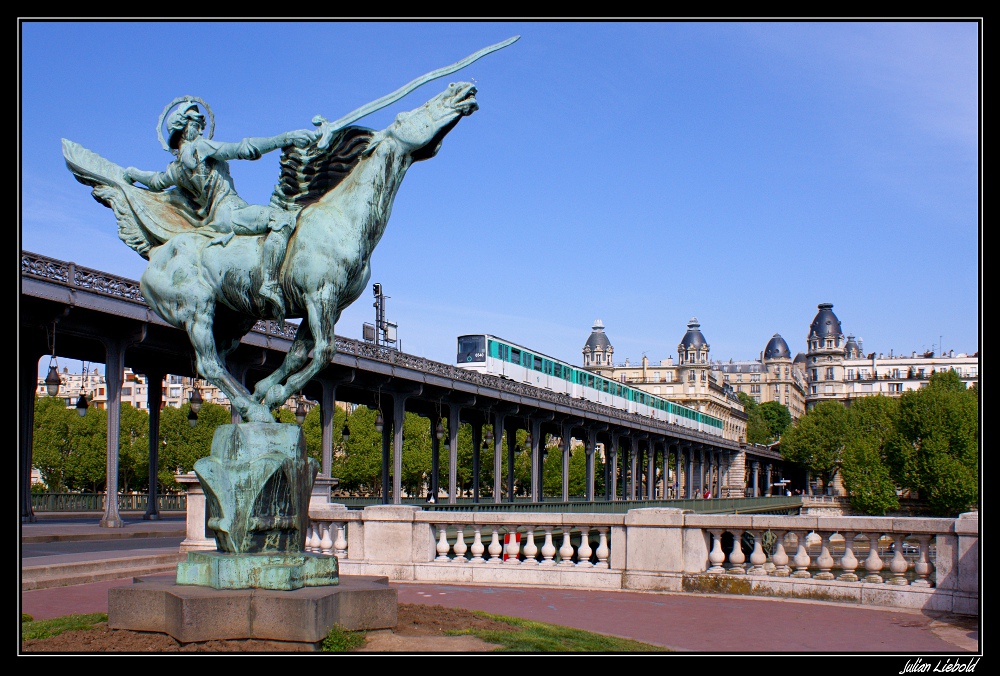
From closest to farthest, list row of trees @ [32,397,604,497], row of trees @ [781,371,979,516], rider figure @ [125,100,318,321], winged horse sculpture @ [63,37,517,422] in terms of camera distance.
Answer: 1. winged horse sculpture @ [63,37,517,422]
2. rider figure @ [125,100,318,321]
3. row of trees @ [32,397,604,497]
4. row of trees @ [781,371,979,516]

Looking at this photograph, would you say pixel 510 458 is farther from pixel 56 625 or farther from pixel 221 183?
pixel 56 625

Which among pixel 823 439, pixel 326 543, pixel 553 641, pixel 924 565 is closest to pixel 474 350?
pixel 326 543

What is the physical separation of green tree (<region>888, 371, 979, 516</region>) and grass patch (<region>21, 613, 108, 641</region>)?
7874cm

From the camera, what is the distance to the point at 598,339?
18375 centimetres

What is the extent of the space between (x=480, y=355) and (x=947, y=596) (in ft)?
131

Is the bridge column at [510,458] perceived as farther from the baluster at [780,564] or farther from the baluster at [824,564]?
the baluster at [824,564]

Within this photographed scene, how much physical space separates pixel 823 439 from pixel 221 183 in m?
105

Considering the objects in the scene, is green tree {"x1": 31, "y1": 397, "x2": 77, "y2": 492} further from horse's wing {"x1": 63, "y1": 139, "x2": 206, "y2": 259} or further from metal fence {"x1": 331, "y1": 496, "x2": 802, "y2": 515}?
horse's wing {"x1": 63, "y1": 139, "x2": 206, "y2": 259}

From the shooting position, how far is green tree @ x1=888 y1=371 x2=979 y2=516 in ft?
253

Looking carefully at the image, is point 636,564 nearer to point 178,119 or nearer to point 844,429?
point 178,119

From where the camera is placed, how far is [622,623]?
8570 mm

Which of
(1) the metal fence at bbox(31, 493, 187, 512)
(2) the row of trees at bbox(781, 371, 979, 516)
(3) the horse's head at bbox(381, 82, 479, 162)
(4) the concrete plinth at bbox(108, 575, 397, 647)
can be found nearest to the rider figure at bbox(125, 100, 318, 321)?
(3) the horse's head at bbox(381, 82, 479, 162)

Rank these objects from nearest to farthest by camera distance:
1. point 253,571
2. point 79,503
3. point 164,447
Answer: point 253,571, point 79,503, point 164,447
